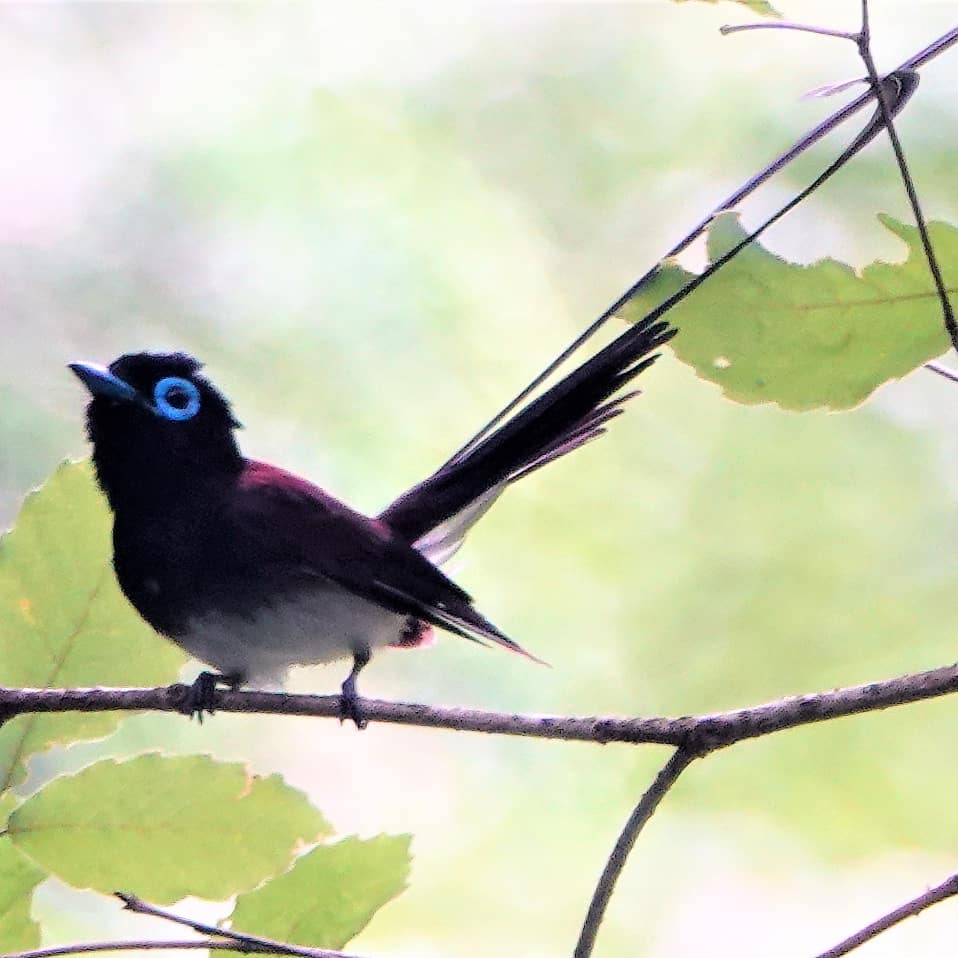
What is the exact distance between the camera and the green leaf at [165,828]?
847 mm

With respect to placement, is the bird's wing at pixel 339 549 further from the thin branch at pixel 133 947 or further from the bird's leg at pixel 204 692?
the thin branch at pixel 133 947

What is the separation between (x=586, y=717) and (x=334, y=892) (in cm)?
18

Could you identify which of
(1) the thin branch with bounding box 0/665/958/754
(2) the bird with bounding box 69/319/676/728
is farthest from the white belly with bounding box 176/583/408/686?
(1) the thin branch with bounding box 0/665/958/754

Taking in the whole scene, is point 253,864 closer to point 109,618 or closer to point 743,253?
point 109,618

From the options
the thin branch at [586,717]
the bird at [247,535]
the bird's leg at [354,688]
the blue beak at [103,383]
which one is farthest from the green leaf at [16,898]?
the blue beak at [103,383]

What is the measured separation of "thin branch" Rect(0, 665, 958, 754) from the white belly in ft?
0.99

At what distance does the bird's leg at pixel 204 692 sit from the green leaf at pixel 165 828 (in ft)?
0.83

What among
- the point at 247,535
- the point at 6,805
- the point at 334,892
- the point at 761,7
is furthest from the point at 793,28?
the point at 247,535

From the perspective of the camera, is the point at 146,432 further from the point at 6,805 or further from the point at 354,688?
the point at 6,805

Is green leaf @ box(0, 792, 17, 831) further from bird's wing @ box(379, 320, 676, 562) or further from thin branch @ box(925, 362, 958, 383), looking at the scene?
thin branch @ box(925, 362, 958, 383)

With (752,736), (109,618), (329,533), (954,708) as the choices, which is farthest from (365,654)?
(954,708)

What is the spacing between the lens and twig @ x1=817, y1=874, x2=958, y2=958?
2.29 feet

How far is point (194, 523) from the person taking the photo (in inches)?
53.5

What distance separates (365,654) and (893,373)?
2.49ft
